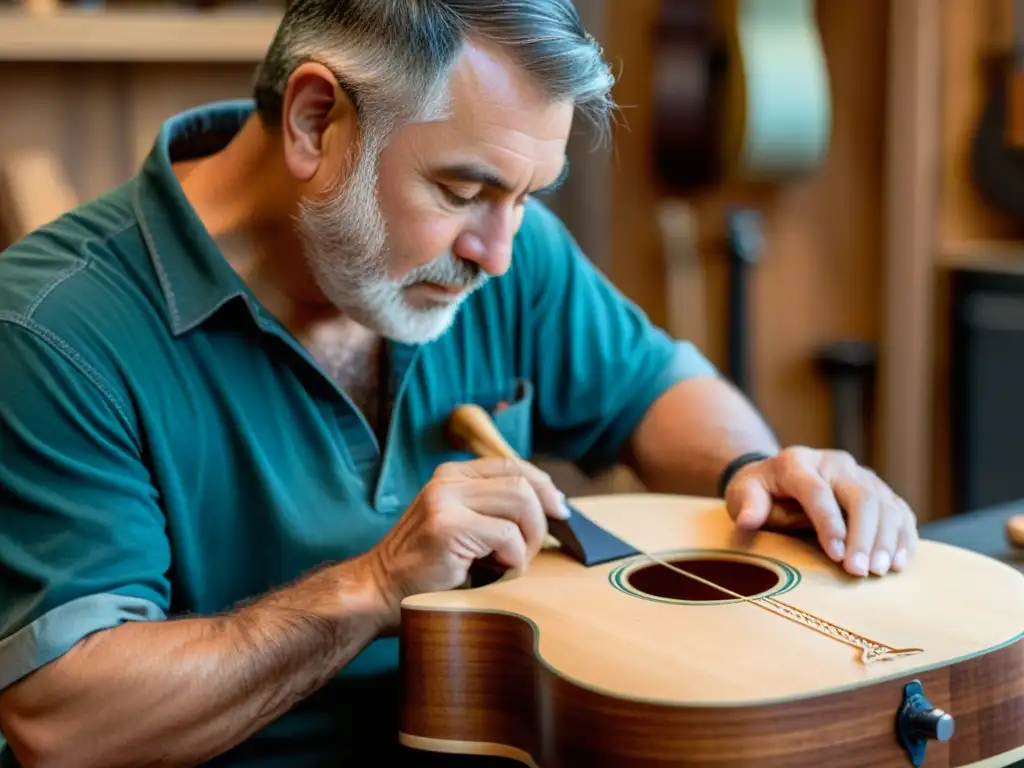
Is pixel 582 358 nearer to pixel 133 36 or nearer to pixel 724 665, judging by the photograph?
pixel 724 665

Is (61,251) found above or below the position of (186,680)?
above

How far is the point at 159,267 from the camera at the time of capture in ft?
3.75

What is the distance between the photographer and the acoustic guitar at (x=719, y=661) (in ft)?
2.58

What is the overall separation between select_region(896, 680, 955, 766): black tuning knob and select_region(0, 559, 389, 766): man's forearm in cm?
43

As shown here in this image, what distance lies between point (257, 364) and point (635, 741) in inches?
22.4

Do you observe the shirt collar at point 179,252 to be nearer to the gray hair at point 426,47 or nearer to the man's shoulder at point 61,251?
the man's shoulder at point 61,251

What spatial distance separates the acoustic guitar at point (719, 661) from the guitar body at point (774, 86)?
1.72m

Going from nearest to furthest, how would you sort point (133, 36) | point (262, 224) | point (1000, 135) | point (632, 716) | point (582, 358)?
1. point (632, 716)
2. point (262, 224)
3. point (582, 358)
4. point (133, 36)
5. point (1000, 135)

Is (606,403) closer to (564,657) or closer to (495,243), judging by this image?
(495,243)

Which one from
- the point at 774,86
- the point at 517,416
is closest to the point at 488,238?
the point at 517,416

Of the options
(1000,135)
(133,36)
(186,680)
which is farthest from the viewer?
(1000,135)

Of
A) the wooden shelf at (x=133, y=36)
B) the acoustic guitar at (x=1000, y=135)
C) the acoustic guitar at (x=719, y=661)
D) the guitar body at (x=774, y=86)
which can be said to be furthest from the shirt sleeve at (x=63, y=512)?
the acoustic guitar at (x=1000, y=135)

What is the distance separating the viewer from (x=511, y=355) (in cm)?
147

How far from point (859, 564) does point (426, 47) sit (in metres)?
0.60
